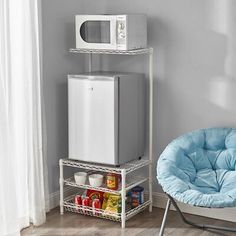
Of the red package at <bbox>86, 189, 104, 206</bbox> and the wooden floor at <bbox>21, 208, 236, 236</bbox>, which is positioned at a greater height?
the red package at <bbox>86, 189, 104, 206</bbox>

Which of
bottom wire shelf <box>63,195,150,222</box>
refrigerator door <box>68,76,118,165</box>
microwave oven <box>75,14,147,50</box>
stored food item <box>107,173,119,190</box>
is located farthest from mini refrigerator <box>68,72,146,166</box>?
bottom wire shelf <box>63,195,150,222</box>

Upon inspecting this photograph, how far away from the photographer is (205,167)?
3756mm

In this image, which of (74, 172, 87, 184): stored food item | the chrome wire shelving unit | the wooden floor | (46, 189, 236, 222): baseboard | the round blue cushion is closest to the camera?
the round blue cushion

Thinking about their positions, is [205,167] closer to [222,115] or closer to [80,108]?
[222,115]

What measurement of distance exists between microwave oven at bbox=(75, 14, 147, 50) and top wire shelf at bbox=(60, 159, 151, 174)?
2.78 ft

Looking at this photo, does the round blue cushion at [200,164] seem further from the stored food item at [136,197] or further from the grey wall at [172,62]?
the stored food item at [136,197]

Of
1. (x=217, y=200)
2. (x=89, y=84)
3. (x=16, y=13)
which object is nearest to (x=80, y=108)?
(x=89, y=84)

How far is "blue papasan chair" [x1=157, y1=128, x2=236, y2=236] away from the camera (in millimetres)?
3424

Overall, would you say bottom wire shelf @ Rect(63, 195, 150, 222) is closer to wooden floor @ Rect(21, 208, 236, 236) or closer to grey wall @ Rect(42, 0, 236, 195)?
wooden floor @ Rect(21, 208, 236, 236)

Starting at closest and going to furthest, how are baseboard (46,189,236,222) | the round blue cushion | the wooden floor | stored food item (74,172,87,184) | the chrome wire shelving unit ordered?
the round blue cushion, the wooden floor, the chrome wire shelving unit, baseboard (46,189,236,222), stored food item (74,172,87,184)

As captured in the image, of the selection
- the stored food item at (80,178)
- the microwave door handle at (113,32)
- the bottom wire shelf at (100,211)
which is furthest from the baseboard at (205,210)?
the microwave door handle at (113,32)

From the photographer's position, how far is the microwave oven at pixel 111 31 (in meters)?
3.82

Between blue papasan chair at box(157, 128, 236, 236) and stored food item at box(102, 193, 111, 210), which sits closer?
blue papasan chair at box(157, 128, 236, 236)

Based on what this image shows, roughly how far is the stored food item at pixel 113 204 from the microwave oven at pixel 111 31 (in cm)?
107
